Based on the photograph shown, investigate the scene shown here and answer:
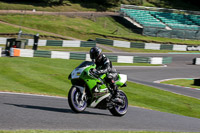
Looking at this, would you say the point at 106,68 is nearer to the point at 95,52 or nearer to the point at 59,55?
the point at 95,52

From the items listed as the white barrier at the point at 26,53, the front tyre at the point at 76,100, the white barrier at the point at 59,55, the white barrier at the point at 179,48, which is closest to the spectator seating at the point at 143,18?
the white barrier at the point at 179,48

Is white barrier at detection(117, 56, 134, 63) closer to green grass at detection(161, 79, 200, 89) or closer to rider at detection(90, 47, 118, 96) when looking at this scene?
green grass at detection(161, 79, 200, 89)

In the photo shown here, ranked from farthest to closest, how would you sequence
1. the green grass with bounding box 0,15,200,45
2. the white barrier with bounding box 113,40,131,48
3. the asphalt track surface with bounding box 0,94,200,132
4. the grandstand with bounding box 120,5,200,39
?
the grandstand with bounding box 120,5,200,39 < the green grass with bounding box 0,15,200,45 < the white barrier with bounding box 113,40,131,48 < the asphalt track surface with bounding box 0,94,200,132

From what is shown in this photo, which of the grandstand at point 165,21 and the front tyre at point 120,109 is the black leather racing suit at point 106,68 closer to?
the front tyre at point 120,109

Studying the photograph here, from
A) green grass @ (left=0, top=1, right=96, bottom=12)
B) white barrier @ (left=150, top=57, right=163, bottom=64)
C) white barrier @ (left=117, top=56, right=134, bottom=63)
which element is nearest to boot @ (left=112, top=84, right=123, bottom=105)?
white barrier @ (left=117, top=56, right=134, bottom=63)

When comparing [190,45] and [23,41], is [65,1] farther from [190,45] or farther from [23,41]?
[23,41]

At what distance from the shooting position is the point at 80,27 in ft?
184

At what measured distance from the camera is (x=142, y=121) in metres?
10.3

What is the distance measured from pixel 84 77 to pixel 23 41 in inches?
1003

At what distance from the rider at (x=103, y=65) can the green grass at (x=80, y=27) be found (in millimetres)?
41682

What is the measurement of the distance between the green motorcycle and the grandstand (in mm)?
48561

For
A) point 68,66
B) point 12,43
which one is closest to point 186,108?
point 68,66

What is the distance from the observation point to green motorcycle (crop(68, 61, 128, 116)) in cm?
955

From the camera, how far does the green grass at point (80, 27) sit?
174ft
